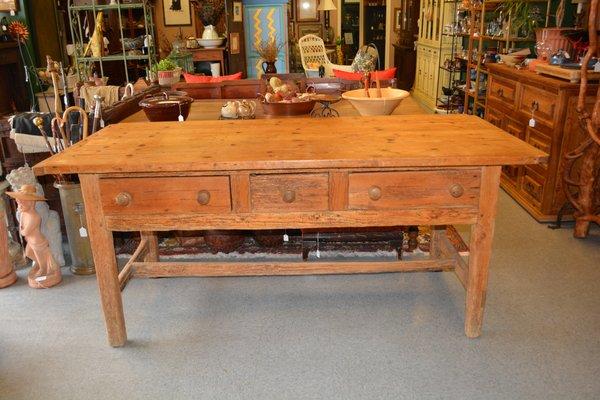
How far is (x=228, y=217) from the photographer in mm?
2014

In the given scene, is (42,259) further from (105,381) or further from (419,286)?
(419,286)

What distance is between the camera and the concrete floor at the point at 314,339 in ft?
6.68

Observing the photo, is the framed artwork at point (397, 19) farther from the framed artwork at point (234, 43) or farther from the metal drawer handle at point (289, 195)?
the metal drawer handle at point (289, 195)

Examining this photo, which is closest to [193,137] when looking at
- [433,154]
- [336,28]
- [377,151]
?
[377,151]

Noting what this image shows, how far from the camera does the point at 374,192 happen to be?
77.7 inches

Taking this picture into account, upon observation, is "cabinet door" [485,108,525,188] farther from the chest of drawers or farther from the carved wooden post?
the carved wooden post

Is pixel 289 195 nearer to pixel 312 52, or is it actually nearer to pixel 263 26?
pixel 263 26

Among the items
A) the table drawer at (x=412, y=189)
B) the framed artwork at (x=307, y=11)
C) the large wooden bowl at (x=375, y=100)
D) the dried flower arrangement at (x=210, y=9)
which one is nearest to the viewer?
the table drawer at (x=412, y=189)

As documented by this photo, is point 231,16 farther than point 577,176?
Yes

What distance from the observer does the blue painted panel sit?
7852mm

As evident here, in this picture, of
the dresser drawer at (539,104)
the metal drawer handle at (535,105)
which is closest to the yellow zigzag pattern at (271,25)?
the dresser drawer at (539,104)

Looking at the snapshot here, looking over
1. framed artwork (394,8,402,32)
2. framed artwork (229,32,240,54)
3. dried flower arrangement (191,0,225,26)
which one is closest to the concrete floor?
framed artwork (229,32,240,54)

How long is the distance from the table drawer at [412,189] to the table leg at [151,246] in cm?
141

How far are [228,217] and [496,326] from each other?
1.35 m
